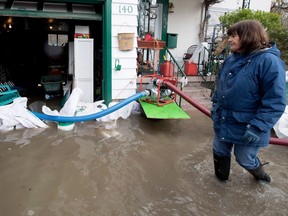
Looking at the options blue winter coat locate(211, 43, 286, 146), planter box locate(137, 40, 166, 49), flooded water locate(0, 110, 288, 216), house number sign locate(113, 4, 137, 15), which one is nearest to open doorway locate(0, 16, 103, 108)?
planter box locate(137, 40, 166, 49)

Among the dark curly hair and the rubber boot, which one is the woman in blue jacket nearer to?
the dark curly hair

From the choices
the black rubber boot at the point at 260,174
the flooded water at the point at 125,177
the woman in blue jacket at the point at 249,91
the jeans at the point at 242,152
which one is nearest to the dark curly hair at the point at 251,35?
the woman in blue jacket at the point at 249,91

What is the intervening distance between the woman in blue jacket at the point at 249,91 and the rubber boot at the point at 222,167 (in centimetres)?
22

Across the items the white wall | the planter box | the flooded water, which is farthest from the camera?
the white wall

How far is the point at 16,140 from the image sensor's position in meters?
3.99

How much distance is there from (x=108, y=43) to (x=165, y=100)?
166 cm

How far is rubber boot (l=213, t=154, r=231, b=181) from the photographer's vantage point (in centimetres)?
286

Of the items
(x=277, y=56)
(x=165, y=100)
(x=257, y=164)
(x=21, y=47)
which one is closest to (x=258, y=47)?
(x=277, y=56)

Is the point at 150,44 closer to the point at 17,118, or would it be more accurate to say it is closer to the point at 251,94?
the point at 17,118

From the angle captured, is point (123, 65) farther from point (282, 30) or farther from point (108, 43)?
point (282, 30)

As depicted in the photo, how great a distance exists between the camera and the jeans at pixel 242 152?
2.57m

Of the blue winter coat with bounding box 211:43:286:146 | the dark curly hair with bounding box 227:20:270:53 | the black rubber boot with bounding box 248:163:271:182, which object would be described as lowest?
the black rubber boot with bounding box 248:163:271:182

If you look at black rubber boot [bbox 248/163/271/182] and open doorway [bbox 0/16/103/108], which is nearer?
black rubber boot [bbox 248/163/271/182]

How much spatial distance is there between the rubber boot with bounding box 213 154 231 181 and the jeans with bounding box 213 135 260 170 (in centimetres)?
6
